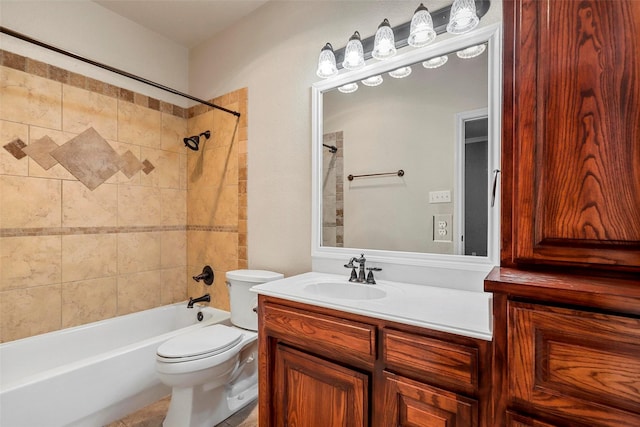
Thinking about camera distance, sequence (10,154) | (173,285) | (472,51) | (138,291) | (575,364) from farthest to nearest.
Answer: (173,285)
(138,291)
(10,154)
(472,51)
(575,364)

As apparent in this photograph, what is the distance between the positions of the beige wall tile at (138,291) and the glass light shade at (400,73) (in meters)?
2.28

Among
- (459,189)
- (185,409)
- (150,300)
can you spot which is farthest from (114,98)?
(459,189)

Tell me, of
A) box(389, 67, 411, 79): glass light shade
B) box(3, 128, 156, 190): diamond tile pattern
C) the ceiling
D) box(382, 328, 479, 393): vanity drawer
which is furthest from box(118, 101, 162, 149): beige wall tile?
box(382, 328, 479, 393): vanity drawer

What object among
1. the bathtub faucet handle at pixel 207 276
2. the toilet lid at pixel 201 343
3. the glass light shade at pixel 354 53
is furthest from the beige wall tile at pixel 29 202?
the glass light shade at pixel 354 53

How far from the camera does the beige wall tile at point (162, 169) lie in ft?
7.99

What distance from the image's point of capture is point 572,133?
677mm

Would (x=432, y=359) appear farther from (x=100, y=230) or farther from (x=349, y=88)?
(x=100, y=230)

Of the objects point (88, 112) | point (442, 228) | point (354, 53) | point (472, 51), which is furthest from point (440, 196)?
point (88, 112)

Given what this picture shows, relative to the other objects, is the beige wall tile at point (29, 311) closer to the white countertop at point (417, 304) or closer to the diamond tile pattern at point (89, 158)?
the diamond tile pattern at point (89, 158)

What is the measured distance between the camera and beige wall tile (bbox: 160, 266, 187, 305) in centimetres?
254

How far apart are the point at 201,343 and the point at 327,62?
1694mm

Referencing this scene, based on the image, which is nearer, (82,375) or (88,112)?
(82,375)

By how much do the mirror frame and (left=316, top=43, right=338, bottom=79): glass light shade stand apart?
0.07 m

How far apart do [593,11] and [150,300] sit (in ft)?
9.48
